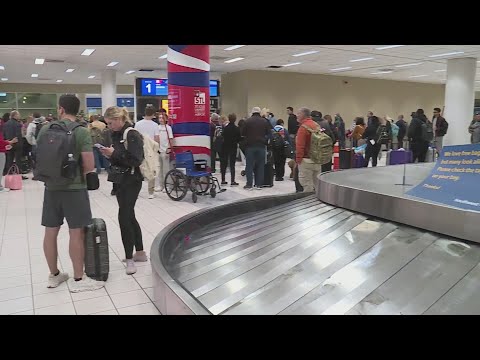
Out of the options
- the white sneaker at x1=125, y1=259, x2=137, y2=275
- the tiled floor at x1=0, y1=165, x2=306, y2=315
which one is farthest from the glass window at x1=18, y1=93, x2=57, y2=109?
the white sneaker at x1=125, y1=259, x2=137, y2=275

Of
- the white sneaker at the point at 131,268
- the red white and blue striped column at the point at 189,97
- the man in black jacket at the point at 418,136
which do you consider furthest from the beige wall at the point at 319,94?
the white sneaker at the point at 131,268

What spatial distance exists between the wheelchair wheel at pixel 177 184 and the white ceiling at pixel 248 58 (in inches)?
238

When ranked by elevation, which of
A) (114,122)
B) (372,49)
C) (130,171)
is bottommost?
(130,171)

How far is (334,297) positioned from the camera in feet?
8.59

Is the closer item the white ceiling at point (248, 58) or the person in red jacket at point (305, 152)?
the person in red jacket at point (305, 152)

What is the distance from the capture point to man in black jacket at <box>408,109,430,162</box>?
11.5m

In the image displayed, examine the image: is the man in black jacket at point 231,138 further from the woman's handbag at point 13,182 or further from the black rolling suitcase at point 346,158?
the woman's handbag at point 13,182

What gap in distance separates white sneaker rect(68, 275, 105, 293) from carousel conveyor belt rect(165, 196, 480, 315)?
720mm

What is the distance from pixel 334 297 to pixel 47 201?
8.55 feet

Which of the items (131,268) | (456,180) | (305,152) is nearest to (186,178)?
(305,152)

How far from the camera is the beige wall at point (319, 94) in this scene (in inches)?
837

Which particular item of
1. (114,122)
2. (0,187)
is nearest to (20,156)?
(0,187)

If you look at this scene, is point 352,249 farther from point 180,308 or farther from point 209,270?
point 180,308

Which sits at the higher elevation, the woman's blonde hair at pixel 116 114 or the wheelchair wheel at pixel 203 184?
the woman's blonde hair at pixel 116 114
